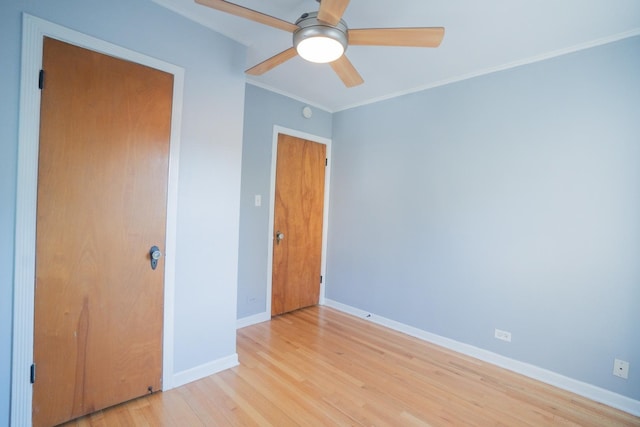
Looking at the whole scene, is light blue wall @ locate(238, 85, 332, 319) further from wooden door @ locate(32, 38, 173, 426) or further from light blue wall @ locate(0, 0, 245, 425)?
wooden door @ locate(32, 38, 173, 426)

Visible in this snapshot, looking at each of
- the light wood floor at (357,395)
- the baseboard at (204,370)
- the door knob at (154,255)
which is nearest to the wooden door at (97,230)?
the door knob at (154,255)

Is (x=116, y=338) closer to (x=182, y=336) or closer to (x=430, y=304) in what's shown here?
(x=182, y=336)

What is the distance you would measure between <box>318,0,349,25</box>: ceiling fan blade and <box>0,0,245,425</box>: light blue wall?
3.64ft

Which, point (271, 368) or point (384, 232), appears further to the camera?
point (384, 232)

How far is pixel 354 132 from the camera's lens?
12.3 feet

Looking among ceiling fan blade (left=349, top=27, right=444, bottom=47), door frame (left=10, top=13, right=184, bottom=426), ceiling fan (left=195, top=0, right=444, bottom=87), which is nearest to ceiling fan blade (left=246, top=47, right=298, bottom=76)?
ceiling fan (left=195, top=0, right=444, bottom=87)

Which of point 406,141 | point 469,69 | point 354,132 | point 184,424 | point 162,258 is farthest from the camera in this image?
point 354,132

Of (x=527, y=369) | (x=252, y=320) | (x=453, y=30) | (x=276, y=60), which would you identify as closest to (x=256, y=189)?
(x=252, y=320)

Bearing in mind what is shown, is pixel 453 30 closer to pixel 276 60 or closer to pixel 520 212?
pixel 276 60

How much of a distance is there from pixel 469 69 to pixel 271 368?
10.4 feet

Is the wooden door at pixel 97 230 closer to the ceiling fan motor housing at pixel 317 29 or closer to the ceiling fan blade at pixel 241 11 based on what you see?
the ceiling fan blade at pixel 241 11

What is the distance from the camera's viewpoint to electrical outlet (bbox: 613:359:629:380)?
2031 mm

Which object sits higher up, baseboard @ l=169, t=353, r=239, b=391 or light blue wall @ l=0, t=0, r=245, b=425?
light blue wall @ l=0, t=0, r=245, b=425

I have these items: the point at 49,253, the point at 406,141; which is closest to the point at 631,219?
the point at 406,141
